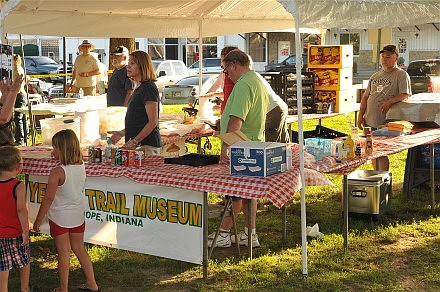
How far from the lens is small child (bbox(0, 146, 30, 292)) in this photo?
4758 millimetres

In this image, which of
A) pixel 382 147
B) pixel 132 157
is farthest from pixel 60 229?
pixel 382 147

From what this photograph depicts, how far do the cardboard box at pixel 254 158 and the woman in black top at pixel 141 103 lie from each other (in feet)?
3.44

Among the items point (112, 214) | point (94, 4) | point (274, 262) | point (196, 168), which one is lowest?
point (274, 262)

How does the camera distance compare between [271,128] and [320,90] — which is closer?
[271,128]

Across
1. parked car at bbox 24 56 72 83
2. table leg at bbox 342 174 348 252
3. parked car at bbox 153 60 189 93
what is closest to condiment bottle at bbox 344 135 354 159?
table leg at bbox 342 174 348 252

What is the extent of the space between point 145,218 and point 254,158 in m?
1.11

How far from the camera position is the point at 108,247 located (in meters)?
6.59

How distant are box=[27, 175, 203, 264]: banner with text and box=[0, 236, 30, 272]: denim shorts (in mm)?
1168

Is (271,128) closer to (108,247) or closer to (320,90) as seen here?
(108,247)

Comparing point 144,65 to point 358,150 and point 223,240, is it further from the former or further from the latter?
point 358,150

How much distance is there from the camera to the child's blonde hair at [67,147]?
5.00 metres

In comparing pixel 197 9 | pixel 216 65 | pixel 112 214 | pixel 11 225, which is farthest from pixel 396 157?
pixel 216 65

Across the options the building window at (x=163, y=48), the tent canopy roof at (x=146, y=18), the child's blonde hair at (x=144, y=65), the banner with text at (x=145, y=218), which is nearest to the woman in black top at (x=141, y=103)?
the child's blonde hair at (x=144, y=65)

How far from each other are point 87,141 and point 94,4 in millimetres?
1559
